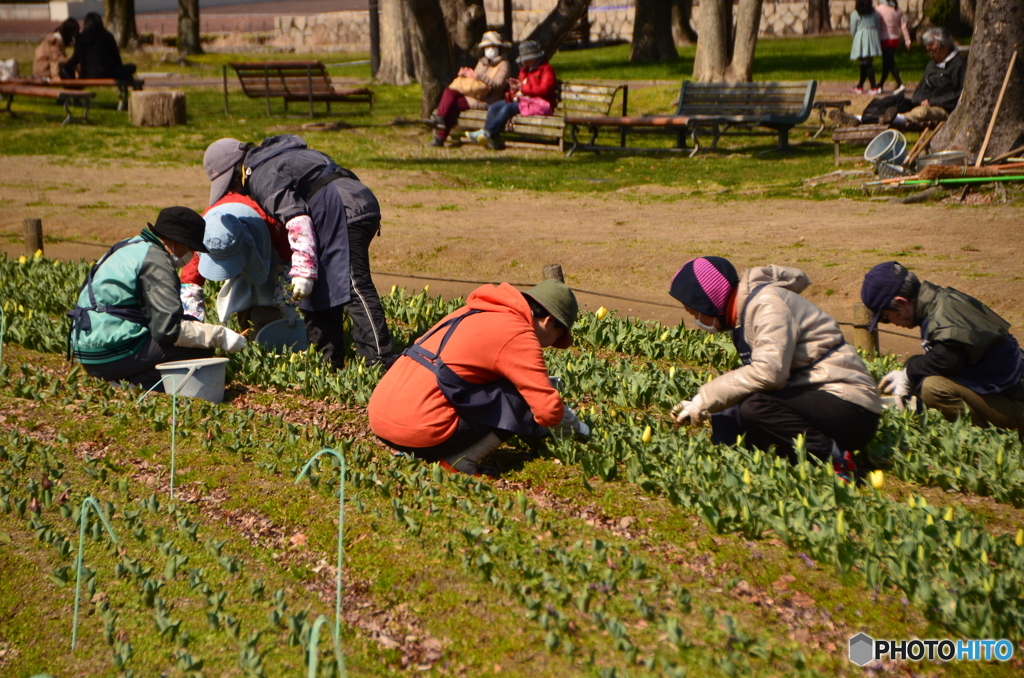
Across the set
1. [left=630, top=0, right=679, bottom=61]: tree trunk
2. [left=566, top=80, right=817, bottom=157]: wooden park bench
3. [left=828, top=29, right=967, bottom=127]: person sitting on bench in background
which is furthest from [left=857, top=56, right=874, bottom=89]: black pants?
[left=630, top=0, right=679, bottom=61]: tree trunk

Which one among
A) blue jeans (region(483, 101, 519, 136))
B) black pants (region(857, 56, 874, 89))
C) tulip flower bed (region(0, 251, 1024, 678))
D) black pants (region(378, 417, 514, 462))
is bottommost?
tulip flower bed (region(0, 251, 1024, 678))

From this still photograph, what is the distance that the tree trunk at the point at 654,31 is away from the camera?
88.3ft

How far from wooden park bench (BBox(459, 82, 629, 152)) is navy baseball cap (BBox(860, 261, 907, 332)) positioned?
11007 mm

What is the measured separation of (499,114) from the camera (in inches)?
620

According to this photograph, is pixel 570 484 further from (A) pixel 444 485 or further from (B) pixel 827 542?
(B) pixel 827 542

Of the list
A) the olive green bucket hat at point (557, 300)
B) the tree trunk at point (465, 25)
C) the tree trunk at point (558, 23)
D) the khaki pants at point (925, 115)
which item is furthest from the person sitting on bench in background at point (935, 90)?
the olive green bucket hat at point (557, 300)

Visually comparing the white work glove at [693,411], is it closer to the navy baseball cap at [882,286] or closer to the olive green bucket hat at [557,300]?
the olive green bucket hat at [557,300]

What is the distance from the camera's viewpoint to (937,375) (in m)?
5.15

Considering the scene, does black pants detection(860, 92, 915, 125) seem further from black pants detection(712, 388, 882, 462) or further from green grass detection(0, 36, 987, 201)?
black pants detection(712, 388, 882, 462)

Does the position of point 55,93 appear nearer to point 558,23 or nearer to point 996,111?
point 558,23

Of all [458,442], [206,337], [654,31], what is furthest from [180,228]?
[654,31]

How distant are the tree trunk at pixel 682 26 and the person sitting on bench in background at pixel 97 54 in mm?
16899

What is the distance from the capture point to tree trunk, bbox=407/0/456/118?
635 inches

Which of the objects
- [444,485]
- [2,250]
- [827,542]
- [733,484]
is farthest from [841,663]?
[2,250]
